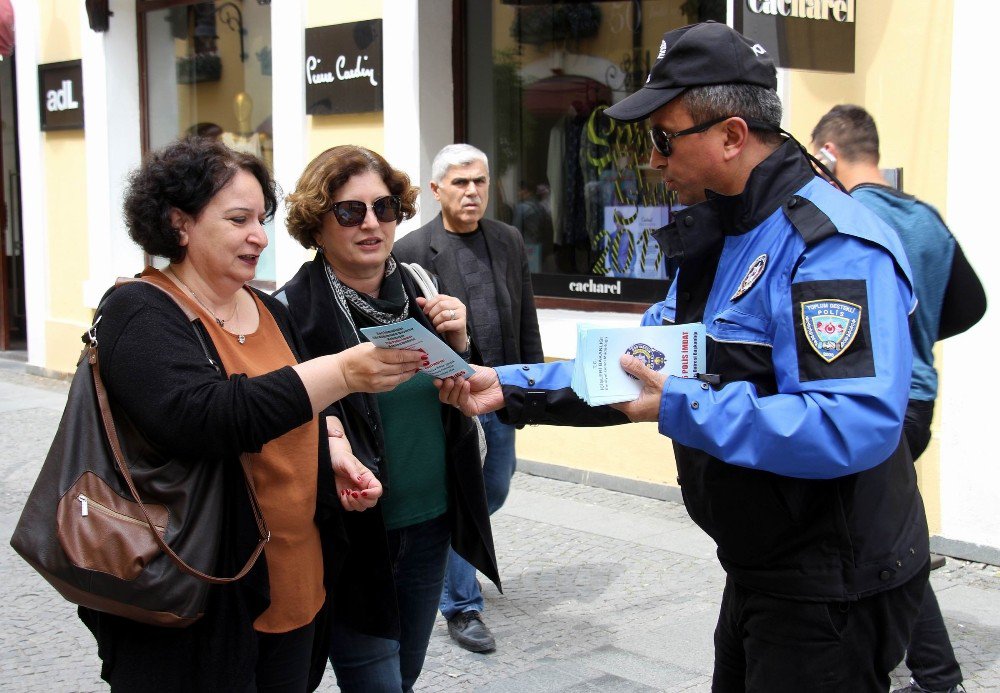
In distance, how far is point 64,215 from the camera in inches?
462

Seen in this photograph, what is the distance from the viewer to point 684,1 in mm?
7125

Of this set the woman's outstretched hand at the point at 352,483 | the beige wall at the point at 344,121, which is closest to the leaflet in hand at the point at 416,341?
the woman's outstretched hand at the point at 352,483

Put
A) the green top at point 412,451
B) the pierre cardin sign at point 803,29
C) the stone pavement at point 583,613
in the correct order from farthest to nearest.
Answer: the pierre cardin sign at point 803,29
the stone pavement at point 583,613
the green top at point 412,451

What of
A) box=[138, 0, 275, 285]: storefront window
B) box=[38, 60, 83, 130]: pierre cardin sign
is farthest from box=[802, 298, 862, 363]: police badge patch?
box=[38, 60, 83, 130]: pierre cardin sign

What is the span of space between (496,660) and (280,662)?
1987mm

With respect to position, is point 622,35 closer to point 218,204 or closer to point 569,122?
point 569,122

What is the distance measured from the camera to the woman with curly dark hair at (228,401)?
2408 millimetres

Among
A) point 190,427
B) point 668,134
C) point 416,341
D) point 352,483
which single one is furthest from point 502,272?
point 190,427

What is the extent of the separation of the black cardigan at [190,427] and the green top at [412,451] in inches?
28.6

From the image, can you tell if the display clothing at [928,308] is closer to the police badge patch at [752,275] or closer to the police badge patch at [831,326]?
the police badge patch at [752,275]

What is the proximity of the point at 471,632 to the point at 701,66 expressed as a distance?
2.98 metres

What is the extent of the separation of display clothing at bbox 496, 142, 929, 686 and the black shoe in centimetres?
236

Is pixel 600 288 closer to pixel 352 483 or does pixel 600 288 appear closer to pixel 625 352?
pixel 352 483

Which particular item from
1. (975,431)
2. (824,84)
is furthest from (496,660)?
(824,84)
